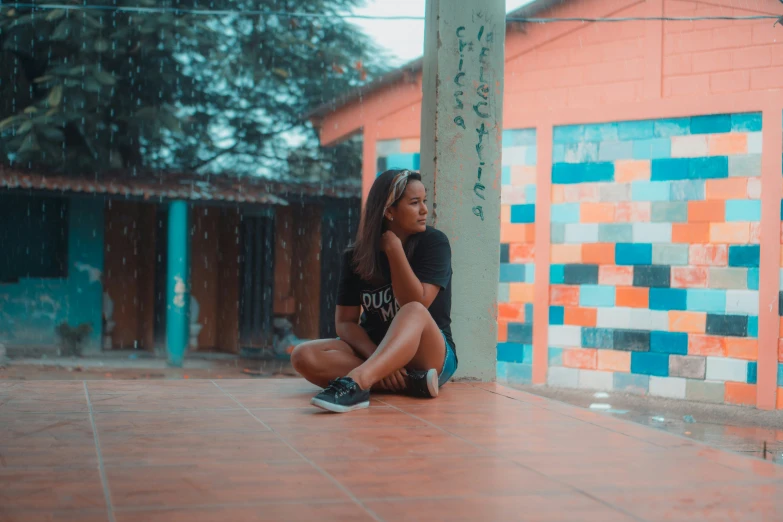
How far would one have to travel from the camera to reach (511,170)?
8.70 meters

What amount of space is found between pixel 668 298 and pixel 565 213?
1253mm

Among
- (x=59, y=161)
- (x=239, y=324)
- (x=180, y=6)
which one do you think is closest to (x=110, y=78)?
(x=59, y=161)

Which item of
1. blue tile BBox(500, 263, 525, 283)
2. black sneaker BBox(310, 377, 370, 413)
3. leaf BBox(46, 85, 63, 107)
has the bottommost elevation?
black sneaker BBox(310, 377, 370, 413)

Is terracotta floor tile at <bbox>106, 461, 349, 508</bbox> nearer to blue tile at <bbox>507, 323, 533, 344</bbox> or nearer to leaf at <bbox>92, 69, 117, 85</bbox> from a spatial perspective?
blue tile at <bbox>507, 323, 533, 344</bbox>

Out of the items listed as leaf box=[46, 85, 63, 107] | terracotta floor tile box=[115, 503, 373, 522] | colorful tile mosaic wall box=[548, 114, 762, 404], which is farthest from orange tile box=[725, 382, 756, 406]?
leaf box=[46, 85, 63, 107]

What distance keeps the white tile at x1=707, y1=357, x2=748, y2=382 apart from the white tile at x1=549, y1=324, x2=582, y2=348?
1.19 metres

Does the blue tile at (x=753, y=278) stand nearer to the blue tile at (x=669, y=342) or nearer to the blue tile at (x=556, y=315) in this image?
the blue tile at (x=669, y=342)

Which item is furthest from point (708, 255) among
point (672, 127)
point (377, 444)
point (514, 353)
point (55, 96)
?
point (55, 96)

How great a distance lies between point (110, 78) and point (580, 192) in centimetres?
757

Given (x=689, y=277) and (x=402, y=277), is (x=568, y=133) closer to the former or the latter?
(x=689, y=277)

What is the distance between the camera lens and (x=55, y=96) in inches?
492

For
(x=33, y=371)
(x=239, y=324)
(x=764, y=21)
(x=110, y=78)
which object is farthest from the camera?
(x=239, y=324)

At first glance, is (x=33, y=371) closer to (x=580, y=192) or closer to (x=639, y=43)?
(x=580, y=192)

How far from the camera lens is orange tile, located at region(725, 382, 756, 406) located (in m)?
7.52
